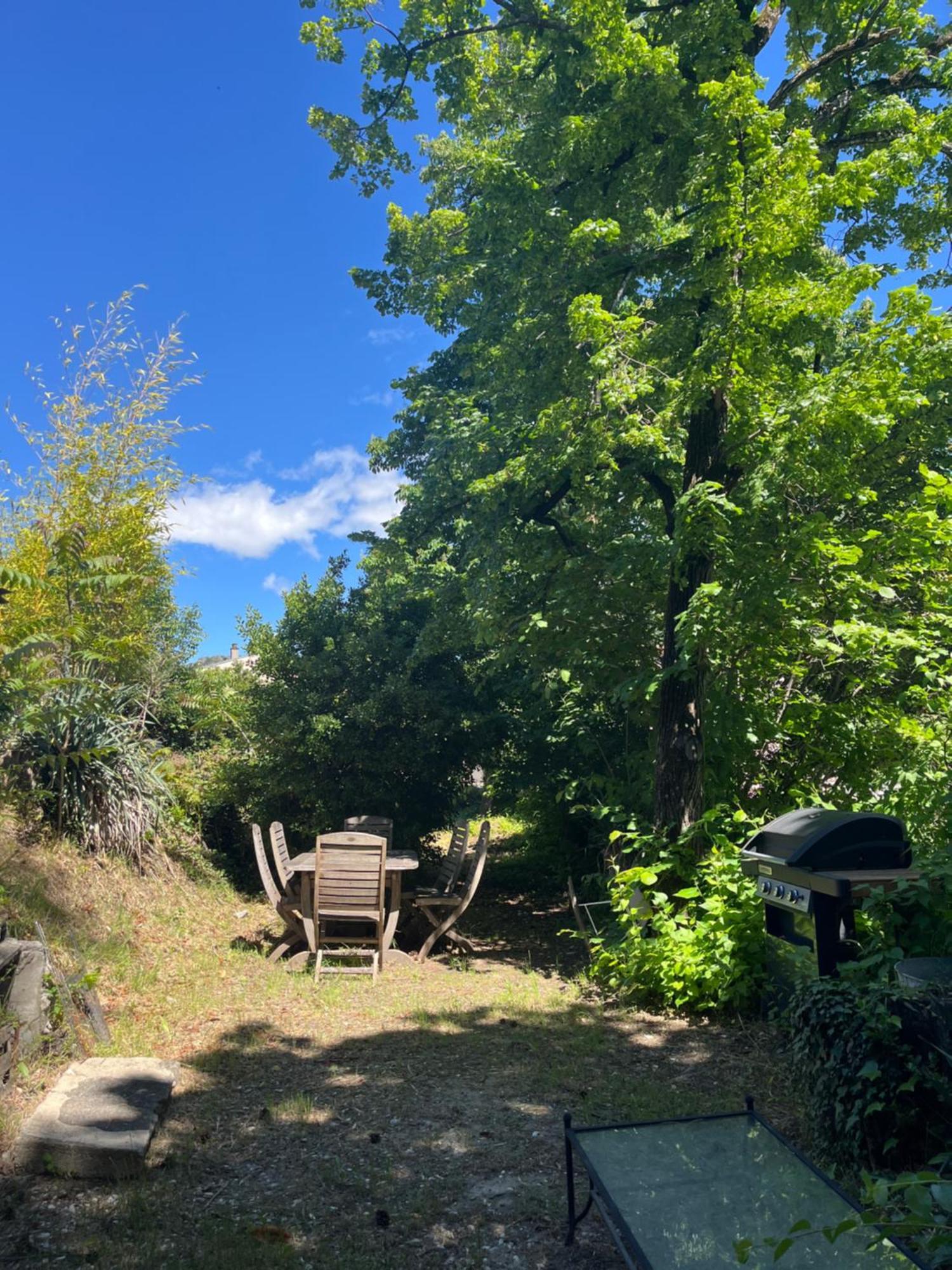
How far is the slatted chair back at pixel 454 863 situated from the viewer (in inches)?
315

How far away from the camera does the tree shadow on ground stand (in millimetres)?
2793

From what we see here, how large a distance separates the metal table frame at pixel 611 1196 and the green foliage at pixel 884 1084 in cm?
40

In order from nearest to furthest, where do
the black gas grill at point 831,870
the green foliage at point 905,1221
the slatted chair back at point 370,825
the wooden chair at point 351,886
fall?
1. the green foliage at point 905,1221
2. the black gas grill at point 831,870
3. the wooden chair at point 351,886
4. the slatted chair back at point 370,825

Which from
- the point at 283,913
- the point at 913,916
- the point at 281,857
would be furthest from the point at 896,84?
the point at 283,913

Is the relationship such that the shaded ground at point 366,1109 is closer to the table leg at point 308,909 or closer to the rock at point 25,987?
the table leg at point 308,909

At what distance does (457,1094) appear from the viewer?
4137mm

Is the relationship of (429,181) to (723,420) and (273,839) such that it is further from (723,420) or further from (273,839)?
(273,839)

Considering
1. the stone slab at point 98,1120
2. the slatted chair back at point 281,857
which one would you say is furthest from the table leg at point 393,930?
the stone slab at point 98,1120

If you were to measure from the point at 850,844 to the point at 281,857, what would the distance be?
17.2ft

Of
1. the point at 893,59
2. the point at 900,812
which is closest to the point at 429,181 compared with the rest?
the point at 893,59

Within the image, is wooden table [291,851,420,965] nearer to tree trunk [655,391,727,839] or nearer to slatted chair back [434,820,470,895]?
slatted chair back [434,820,470,895]

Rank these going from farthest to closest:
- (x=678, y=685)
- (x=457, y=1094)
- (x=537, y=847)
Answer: (x=537, y=847) < (x=678, y=685) < (x=457, y=1094)

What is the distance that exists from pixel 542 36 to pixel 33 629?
6.85 meters

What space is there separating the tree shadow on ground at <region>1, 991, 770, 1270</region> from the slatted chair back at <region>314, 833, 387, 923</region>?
137cm
